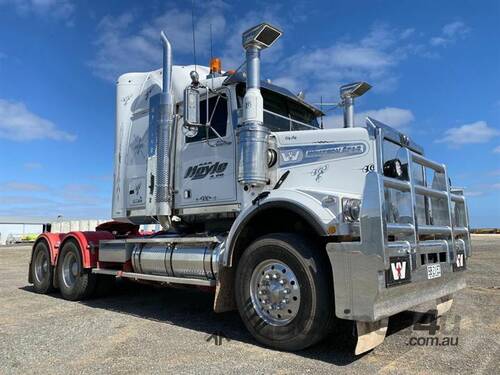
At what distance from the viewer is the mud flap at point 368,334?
409cm

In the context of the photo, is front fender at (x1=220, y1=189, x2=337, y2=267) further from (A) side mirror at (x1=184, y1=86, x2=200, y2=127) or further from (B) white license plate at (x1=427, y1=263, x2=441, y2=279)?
(A) side mirror at (x1=184, y1=86, x2=200, y2=127)

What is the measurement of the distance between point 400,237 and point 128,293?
245 inches

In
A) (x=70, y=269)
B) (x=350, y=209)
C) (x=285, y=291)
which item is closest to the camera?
(x=350, y=209)

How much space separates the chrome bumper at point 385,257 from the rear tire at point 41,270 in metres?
6.83

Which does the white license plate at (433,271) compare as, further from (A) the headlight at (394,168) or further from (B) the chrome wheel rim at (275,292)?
(B) the chrome wheel rim at (275,292)

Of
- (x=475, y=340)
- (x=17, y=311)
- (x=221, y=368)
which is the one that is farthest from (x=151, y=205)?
(x=475, y=340)

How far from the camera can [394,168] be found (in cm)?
486

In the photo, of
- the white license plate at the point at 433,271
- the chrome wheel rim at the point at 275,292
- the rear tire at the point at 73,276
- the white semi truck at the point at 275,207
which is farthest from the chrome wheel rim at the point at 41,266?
the white license plate at the point at 433,271

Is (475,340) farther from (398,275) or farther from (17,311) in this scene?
(17,311)

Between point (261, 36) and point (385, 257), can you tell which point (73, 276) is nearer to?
point (261, 36)

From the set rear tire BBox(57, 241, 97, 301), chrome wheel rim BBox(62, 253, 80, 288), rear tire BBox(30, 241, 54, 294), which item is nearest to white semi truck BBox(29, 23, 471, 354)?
rear tire BBox(57, 241, 97, 301)

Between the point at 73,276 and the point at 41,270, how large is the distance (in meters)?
1.37

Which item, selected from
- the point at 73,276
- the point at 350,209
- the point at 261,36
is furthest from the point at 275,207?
the point at 73,276

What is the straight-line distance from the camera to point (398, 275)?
412cm
